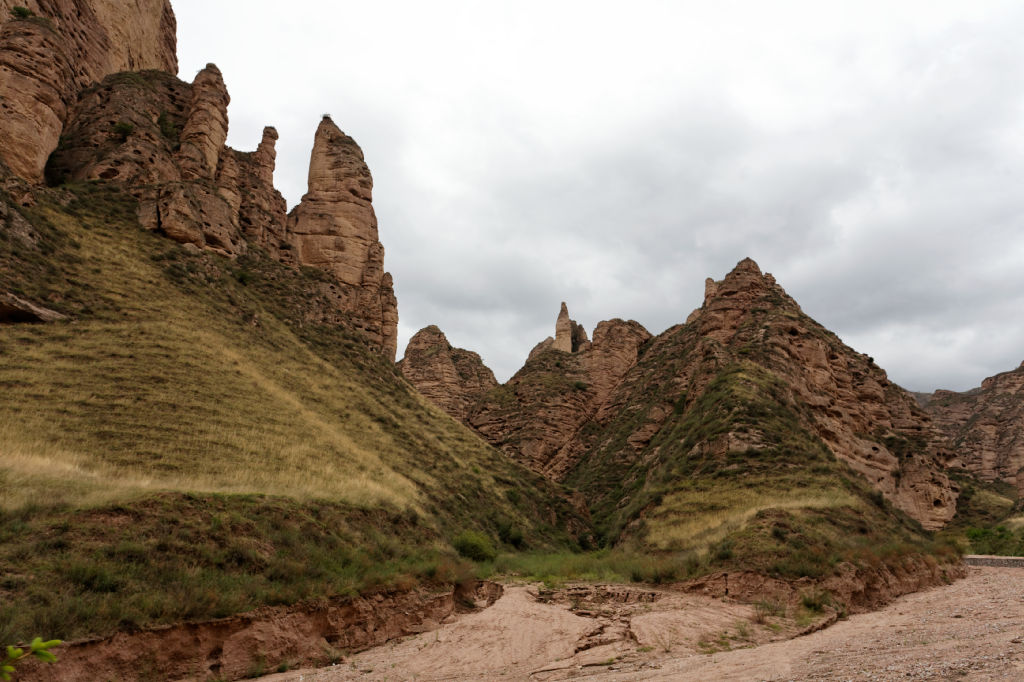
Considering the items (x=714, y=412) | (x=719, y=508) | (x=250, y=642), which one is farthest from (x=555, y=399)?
(x=250, y=642)

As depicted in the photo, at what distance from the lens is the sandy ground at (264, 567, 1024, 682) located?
9.47 m

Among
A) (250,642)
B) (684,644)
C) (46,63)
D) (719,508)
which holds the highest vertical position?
(46,63)

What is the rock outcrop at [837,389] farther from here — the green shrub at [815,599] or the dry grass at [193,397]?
the green shrub at [815,599]

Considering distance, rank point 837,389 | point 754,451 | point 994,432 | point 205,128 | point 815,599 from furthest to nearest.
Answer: point 994,432, point 205,128, point 837,389, point 754,451, point 815,599

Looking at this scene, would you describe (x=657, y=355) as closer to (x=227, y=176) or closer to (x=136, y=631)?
(x=227, y=176)

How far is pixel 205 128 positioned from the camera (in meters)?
50.6

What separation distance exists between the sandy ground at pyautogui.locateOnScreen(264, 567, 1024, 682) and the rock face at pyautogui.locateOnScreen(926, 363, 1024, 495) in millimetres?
55623

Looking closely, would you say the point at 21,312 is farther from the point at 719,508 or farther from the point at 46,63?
the point at 719,508

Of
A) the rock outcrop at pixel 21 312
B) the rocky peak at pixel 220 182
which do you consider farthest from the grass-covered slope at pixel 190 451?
the rocky peak at pixel 220 182

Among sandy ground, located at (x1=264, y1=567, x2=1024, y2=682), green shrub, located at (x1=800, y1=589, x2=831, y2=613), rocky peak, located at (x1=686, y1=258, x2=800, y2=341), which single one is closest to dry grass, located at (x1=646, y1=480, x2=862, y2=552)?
green shrub, located at (x1=800, y1=589, x2=831, y2=613)

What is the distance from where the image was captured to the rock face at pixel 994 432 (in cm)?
7388

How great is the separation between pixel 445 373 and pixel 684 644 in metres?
69.8

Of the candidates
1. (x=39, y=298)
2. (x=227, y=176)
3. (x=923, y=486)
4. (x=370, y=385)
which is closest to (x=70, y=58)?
(x=227, y=176)

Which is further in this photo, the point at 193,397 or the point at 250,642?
the point at 193,397
